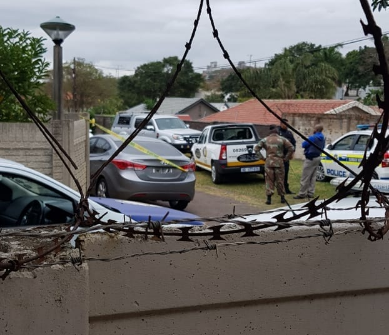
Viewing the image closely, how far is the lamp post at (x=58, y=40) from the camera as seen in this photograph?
31.9 feet

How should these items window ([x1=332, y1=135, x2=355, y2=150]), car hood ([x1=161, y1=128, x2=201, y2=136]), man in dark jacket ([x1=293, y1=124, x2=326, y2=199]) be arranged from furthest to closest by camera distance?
car hood ([x1=161, y1=128, x2=201, y2=136])
window ([x1=332, y1=135, x2=355, y2=150])
man in dark jacket ([x1=293, y1=124, x2=326, y2=199])

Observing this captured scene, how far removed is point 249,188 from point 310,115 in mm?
9114

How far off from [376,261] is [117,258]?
1020 mm

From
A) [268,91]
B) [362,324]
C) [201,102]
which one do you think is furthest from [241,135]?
[201,102]

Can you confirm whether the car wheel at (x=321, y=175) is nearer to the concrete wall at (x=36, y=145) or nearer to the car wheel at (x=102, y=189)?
the car wheel at (x=102, y=189)

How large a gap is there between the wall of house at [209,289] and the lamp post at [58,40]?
8352mm

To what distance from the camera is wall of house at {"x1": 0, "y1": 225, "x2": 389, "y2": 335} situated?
180cm

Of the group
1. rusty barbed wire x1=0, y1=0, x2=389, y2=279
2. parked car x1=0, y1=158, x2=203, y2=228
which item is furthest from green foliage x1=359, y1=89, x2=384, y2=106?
parked car x1=0, y1=158, x2=203, y2=228

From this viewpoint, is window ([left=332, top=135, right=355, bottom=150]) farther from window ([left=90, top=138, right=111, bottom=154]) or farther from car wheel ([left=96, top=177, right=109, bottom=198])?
car wheel ([left=96, top=177, right=109, bottom=198])

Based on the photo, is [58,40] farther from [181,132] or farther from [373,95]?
[373,95]

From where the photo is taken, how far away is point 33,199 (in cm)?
→ 505

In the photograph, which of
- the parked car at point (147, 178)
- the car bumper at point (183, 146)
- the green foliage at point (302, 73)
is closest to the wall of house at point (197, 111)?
the green foliage at point (302, 73)

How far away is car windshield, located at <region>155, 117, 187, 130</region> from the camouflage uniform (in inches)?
461

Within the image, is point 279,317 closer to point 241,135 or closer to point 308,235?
point 308,235
